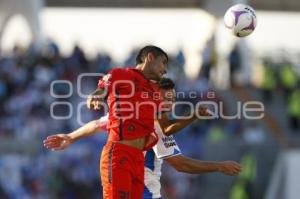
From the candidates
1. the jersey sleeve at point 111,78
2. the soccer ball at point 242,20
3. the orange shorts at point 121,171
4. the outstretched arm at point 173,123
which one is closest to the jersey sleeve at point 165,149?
the outstretched arm at point 173,123

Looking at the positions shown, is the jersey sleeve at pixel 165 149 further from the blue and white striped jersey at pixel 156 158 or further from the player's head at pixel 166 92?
the player's head at pixel 166 92

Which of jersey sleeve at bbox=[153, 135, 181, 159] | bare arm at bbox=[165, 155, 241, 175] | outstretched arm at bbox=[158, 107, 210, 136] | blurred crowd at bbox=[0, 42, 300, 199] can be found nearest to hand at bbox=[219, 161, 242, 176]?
bare arm at bbox=[165, 155, 241, 175]

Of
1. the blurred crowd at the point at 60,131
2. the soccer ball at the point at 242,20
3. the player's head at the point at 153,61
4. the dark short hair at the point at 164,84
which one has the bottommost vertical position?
the blurred crowd at the point at 60,131

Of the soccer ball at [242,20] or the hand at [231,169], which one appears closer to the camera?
the hand at [231,169]

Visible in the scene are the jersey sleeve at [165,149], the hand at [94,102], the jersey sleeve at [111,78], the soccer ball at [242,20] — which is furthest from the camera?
the soccer ball at [242,20]

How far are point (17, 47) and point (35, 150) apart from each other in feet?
16.3

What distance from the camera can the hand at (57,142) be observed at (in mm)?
10305

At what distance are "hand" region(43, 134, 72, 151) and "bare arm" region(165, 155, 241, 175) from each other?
1068 millimetres

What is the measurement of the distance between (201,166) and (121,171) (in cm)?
87

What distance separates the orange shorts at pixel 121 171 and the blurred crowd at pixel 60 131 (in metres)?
9.80

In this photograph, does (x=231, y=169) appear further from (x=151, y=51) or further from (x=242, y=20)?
(x=242, y=20)

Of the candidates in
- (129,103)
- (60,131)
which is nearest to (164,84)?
(129,103)

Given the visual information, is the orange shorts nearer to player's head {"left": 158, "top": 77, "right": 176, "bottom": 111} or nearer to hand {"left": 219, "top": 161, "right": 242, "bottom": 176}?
player's head {"left": 158, "top": 77, "right": 176, "bottom": 111}

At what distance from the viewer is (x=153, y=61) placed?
9.92 meters
